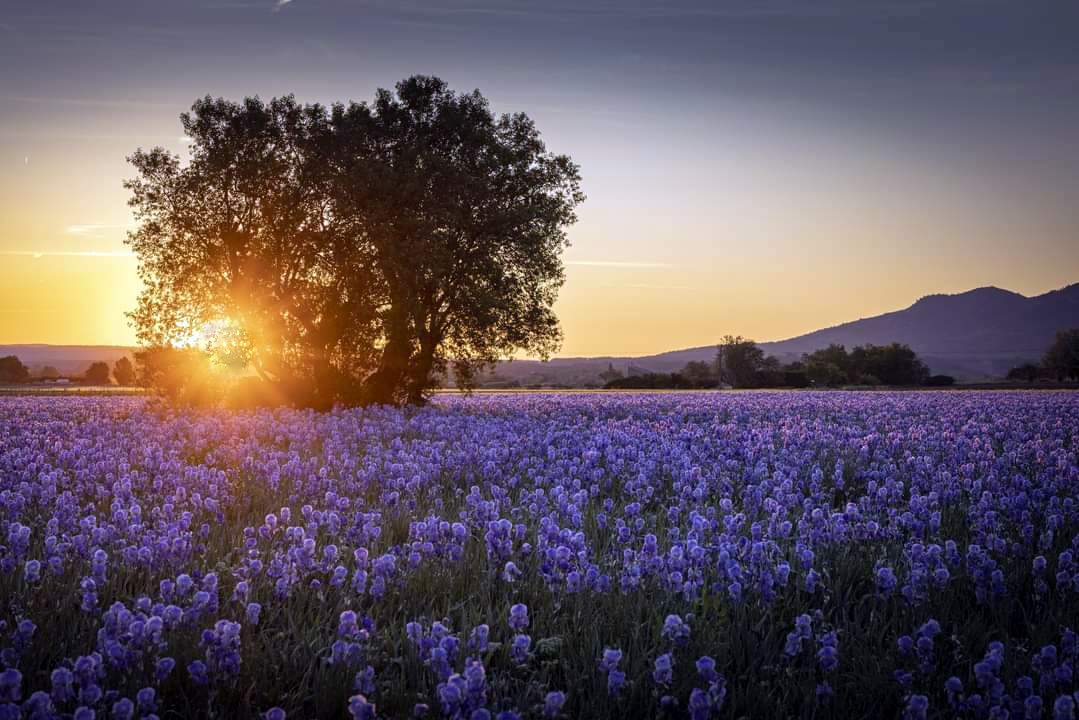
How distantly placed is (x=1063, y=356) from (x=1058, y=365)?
297 cm

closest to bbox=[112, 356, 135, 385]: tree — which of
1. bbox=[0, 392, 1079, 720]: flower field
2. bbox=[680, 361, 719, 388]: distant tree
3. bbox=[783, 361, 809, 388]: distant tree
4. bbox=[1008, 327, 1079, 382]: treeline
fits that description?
bbox=[680, 361, 719, 388]: distant tree

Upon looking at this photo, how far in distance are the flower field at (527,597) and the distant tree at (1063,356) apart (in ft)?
284

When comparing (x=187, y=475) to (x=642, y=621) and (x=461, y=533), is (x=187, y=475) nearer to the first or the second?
(x=461, y=533)

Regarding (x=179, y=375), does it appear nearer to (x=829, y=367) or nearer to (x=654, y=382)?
(x=654, y=382)

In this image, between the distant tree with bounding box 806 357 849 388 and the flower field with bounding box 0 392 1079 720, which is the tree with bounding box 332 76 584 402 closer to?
the flower field with bounding box 0 392 1079 720

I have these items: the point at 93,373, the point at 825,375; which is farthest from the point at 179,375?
the point at 93,373

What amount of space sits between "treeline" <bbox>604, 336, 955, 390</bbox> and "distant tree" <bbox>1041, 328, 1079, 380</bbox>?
43.7ft

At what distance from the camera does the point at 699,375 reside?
84.1 meters

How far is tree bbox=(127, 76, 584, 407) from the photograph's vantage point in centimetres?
2475

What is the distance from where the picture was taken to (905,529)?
A: 22.1ft

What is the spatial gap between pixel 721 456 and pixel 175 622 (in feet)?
26.3

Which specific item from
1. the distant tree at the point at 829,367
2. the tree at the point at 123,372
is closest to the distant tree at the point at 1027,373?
the distant tree at the point at 829,367

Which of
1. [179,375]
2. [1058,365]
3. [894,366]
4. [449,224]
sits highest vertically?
[449,224]

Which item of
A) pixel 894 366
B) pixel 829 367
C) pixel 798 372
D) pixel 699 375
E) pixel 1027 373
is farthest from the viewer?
pixel 894 366
